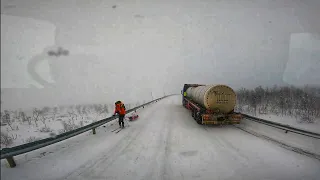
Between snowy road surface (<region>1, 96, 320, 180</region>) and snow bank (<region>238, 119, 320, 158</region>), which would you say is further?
snow bank (<region>238, 119, 320, 158</region>)

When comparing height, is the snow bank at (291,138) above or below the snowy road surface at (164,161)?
below

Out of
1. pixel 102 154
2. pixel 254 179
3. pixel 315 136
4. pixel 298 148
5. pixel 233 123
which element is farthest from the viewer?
pixel 233 123

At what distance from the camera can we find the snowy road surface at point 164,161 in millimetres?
3941

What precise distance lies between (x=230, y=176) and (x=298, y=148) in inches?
152

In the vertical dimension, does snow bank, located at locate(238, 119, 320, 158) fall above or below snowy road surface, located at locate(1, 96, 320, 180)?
below

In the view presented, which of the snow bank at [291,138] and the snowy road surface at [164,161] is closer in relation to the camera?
the snowy road surface at [164,161]

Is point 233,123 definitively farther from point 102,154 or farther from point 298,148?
point 102,154

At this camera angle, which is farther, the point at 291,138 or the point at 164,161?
the point at 291,138

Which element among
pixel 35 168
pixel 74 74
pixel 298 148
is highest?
pixel 74 74

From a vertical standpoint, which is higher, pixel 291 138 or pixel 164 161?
pixel 164 161

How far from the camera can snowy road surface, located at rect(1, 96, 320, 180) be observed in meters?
3.94

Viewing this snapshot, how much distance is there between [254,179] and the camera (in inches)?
149

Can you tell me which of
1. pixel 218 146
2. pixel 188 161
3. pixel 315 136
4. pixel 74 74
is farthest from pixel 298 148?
pixel 74 74

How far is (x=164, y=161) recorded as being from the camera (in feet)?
15.5
